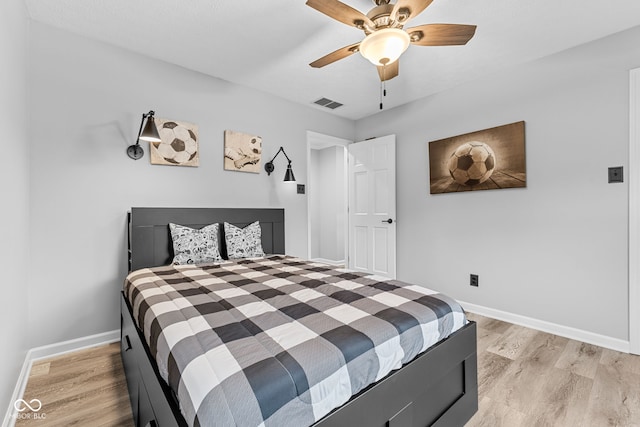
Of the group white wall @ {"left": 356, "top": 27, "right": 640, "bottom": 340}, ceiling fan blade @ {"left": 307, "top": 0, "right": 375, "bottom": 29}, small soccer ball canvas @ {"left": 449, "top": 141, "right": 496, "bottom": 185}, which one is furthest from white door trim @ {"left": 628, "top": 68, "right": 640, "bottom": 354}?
ceiling fan blade @ {"left": 307, "top": 0, "right": 375, "bottom": 29}

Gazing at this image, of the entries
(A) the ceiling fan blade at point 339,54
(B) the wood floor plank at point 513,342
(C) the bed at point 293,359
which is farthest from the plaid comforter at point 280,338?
(A) the ceiling fan blade at point 339,54

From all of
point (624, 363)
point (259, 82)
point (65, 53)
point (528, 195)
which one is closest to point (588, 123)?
point (528, 195)

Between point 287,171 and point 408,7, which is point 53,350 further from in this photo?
point 408,7

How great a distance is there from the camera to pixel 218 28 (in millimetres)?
2262

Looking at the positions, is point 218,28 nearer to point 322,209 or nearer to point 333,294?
point 333,294

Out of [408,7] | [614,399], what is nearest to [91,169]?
[408,7]

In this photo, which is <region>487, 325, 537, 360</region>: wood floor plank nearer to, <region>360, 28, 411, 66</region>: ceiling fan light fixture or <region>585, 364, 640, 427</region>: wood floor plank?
<region>585, 364, 640, 427</region>: wood floor plank

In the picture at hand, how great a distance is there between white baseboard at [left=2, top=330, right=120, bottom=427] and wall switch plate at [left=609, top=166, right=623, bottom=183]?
426 centimetres

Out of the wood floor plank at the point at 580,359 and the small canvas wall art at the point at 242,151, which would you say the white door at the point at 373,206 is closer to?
the small canvas wall art at the point at 242,151

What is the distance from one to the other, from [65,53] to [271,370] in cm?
293

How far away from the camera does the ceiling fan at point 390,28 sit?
162cm

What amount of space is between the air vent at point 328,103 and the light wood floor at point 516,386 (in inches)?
122

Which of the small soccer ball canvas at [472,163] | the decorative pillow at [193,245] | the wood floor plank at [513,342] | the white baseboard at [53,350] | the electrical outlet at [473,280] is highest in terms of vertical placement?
the small soccer ball canvas at [472,163]

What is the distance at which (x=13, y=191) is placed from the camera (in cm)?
164
